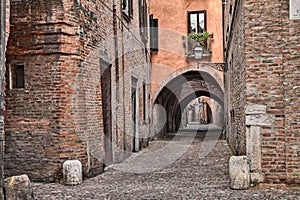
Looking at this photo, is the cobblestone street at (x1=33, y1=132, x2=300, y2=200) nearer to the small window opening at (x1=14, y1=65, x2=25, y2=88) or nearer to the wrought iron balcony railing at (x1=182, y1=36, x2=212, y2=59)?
the small window opening at (x1=14, y1=65, x2=25, y2=88)

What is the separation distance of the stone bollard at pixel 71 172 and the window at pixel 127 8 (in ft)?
19.1

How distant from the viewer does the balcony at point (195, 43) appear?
1745 cm

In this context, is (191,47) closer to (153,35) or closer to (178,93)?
(153,35)

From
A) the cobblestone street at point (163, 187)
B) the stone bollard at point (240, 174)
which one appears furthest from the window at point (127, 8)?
the stone bollard at point (240, 174)

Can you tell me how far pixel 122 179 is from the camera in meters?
7.61

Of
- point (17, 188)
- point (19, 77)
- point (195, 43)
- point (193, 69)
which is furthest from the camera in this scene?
point (193, 69)

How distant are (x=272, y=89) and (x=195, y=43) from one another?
37.3 feet

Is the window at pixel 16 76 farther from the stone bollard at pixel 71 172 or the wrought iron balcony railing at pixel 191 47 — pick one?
the wrought iron balcony railing at pixel 191 47

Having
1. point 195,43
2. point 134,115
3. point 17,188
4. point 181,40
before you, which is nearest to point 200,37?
point 195,43

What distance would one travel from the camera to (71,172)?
6.90 m

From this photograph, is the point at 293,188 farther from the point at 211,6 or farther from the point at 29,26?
the point at 211,6

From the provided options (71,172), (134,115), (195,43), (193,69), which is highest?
(195,43)

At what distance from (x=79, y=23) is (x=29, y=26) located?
38.3 inches

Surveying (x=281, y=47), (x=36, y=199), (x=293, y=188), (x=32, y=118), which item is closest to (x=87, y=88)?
(x=32, y=118)
